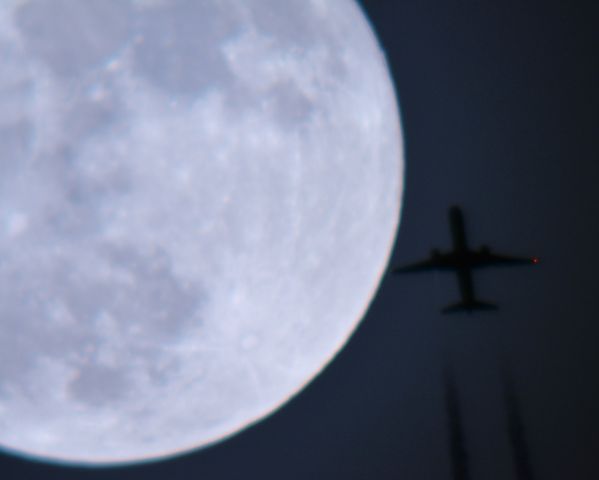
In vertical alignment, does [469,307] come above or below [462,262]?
below

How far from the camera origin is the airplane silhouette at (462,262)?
32.6m

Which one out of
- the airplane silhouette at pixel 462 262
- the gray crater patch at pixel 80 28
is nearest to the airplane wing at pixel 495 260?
the airplane silhouette at pixel 462 262

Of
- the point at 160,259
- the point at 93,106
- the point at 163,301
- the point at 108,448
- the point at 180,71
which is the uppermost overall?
the point at 180,71

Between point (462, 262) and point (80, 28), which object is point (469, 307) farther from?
point (80, 28)

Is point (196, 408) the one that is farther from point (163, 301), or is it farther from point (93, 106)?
point (93, 106)

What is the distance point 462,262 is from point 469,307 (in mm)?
2928

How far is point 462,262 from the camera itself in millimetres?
33125

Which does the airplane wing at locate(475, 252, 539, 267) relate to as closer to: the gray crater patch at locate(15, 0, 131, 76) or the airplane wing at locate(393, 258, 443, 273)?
the airplane wing at locate(393, 258, 443, 273)

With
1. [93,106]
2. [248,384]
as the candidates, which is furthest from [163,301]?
[93,106]

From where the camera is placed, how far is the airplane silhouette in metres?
32.6

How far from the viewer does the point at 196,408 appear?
10422 millimetres

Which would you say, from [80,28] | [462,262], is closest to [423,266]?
[462,262]

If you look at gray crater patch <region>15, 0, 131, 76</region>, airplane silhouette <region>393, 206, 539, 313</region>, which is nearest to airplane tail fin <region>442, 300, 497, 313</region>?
airplane silhouette <region>393, 206, 539, 313</region>

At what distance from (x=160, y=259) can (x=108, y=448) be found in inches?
212
